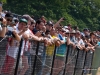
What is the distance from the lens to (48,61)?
367 inches

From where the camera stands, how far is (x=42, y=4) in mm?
58469

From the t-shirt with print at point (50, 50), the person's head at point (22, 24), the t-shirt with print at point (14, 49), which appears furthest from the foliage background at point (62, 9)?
the t-shirt with print at point (14, 49)

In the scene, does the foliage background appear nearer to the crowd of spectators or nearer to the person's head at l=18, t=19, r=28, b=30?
the crowd of spectators

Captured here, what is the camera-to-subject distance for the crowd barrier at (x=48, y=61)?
7.64 metres

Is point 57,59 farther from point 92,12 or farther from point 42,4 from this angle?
→ point 92,12

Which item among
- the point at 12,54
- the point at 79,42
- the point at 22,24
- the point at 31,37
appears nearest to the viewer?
the point at 12,54

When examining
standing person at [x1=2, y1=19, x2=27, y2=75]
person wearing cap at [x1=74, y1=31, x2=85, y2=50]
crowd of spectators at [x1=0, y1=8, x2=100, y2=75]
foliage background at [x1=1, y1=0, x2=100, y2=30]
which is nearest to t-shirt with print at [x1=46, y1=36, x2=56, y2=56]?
crowd of spectators at [x1=0, y1=8, x2=100, y2=75]

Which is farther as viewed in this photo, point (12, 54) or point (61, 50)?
point (61, 50)

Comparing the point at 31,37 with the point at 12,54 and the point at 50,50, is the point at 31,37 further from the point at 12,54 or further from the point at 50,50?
the point at 50,50

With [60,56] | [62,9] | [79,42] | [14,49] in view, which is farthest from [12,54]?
[62,9]

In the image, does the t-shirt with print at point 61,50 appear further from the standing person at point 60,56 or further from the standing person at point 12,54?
the standing person at point 12,54

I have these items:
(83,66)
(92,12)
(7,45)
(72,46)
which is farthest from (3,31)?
(92,12)

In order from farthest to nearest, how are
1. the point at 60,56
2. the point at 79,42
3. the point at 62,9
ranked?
the point at 62,9, the point at 79,42, the point at 60,56

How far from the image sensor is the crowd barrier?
7.64 metres
